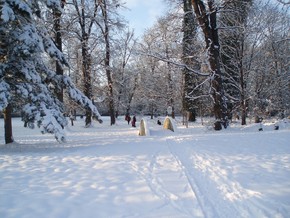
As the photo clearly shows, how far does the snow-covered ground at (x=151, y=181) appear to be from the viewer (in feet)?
16.2

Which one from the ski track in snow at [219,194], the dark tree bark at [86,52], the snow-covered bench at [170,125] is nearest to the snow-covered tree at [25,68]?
the ski track in snow at [219,194]

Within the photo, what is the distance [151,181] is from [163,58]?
1137 cm

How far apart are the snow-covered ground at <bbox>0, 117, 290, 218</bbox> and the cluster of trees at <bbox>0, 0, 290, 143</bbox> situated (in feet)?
7.71

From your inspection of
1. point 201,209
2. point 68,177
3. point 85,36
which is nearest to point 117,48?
point 85,36

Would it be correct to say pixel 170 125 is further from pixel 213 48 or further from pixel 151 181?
pixel 151 181

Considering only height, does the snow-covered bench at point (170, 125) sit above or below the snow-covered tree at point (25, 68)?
below

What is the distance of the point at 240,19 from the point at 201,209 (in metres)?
18.3

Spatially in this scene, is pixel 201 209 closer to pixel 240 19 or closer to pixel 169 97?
pixel 240 19

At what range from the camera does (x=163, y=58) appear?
16891 millimetres

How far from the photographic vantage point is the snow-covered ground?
4.93 metres

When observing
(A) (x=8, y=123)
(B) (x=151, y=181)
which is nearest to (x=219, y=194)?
(B) (x=151, y=181)

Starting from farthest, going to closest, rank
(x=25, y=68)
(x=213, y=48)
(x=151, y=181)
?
(x=213, y=48) → (x=25, y=68) → (x=151, y=181)

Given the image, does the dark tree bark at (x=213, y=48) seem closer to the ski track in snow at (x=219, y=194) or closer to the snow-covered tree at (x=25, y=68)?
the ski track in snow at (x=219, y=194)

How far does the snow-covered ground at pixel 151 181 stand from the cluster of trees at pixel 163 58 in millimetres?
2349
